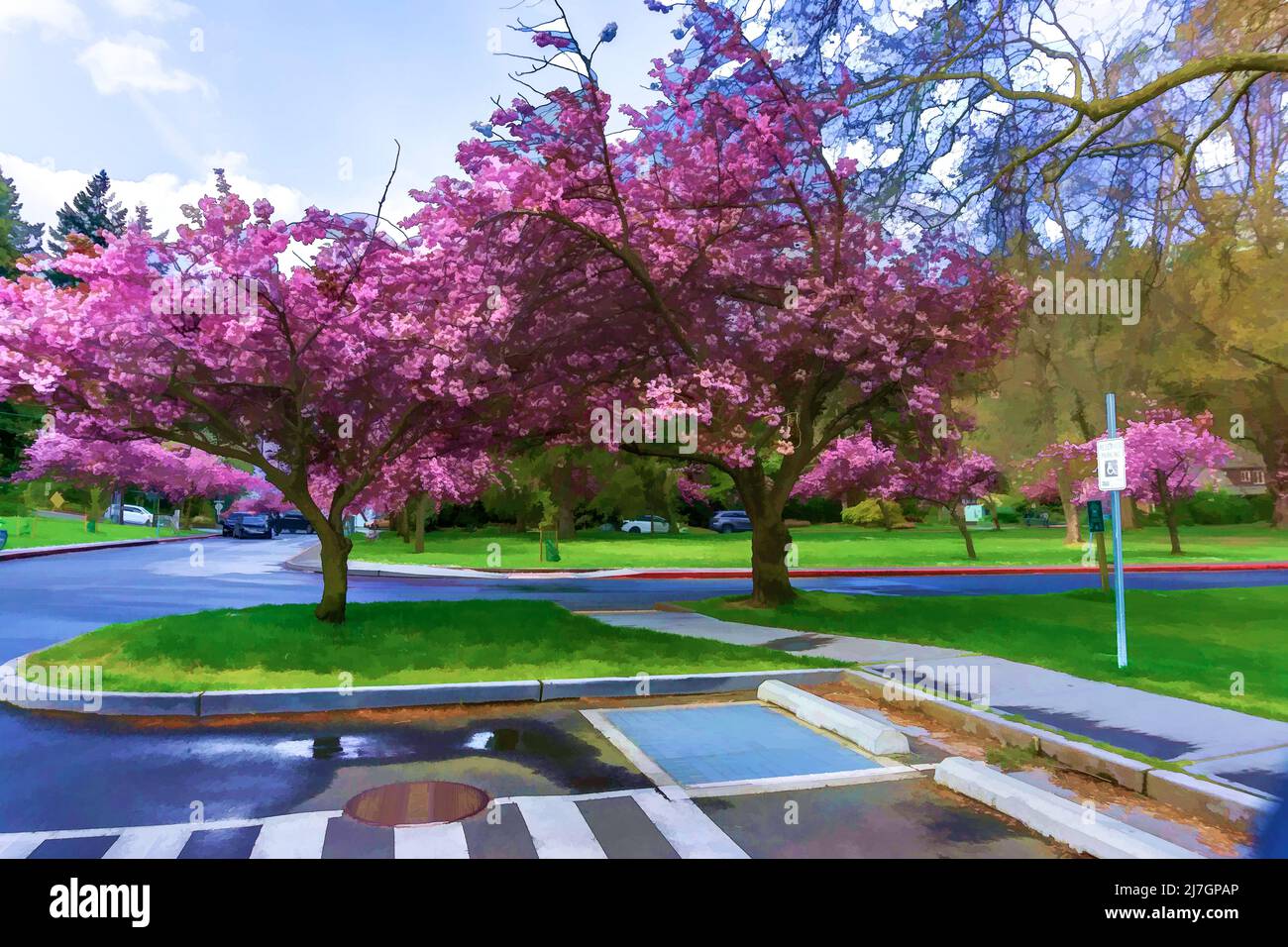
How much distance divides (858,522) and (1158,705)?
176 ft

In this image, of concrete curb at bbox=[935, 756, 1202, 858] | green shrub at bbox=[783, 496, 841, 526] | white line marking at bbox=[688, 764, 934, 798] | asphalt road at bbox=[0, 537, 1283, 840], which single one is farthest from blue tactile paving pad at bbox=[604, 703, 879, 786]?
green shrub at bbox=[783, 496, 841, 526]

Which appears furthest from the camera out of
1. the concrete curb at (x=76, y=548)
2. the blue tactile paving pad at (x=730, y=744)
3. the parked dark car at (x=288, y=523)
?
the parked dark car at (x=288, y=523)

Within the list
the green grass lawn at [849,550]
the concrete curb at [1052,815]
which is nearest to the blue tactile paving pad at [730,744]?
the concrete curb at [1052,815]

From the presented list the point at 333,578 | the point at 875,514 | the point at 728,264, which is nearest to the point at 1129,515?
the point at 875,514

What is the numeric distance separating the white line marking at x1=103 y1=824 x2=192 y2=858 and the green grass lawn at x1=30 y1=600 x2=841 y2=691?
3.64 m

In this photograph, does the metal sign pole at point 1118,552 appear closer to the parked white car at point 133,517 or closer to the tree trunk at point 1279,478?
the tree trunk at point 1279,478

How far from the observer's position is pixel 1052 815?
506 centimetres

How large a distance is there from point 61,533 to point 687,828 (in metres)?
49.6

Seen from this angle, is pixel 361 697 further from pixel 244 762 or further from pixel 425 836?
pixel 425 836

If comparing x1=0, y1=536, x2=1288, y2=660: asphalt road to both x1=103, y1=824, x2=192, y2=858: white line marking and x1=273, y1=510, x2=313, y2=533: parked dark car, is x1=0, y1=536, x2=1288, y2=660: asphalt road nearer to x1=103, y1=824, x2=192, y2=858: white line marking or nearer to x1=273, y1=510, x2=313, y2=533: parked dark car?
x1=103, y1=824, x2=192, y2=858: white line marking

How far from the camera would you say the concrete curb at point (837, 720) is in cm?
682

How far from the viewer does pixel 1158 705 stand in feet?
26.4

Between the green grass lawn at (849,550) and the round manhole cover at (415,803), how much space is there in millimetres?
23064
